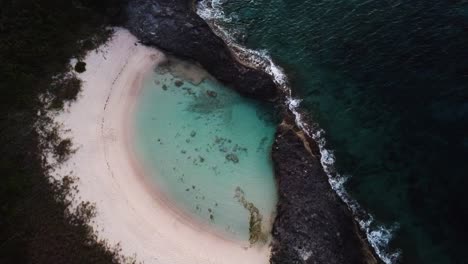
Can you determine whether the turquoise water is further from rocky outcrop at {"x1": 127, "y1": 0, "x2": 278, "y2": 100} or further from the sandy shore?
rocky outcrop at {"x1": 127, "y1": 0, "x2": 278, "y2": 100}

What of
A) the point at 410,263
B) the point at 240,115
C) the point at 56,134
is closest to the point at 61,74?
the point at 56,134

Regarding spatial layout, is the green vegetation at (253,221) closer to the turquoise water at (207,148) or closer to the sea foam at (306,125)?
the turquoise water at (207,148)

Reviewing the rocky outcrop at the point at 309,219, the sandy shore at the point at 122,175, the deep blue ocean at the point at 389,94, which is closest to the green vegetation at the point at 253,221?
the sandy shore at the point at 122,175

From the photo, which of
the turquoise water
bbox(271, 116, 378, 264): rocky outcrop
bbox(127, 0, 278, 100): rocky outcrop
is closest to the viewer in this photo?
bbox(271, 116, 378, 264): rocky outcrop

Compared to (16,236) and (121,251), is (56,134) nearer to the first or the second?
(16,236)

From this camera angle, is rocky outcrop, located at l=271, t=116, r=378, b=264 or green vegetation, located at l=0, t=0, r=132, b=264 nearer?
rocky outcrop, located at l=271, t=116, r=378, b=264

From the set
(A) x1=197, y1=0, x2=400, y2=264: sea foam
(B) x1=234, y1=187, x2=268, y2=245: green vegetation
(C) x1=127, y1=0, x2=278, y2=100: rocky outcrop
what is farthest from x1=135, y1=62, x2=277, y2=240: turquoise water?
(A) x1=197, y1=0, x2=400, y2=264: sea foam
